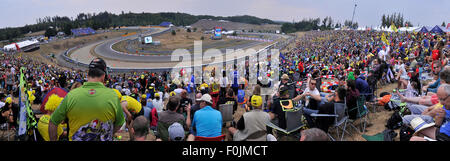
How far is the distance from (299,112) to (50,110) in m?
4.49

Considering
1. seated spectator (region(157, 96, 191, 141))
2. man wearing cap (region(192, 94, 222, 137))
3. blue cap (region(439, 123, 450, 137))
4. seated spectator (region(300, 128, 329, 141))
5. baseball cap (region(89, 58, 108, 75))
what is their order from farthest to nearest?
seated spectator (region(157, 96, 191, 141))
man wearing cap (region(192, 94, 222, 137))
blue cap (region(439, 123, 450, 137))
baseball cap (region(89, 58, 108, 75))
seated spectator (region(300, 128, 329, 141))

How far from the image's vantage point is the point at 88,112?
2.45m

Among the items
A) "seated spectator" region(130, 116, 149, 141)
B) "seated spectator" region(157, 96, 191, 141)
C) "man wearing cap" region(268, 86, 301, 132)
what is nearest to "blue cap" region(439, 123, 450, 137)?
"man wearing cap" region(268, 86, 301, 132)

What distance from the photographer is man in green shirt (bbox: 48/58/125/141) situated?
8.00 ft

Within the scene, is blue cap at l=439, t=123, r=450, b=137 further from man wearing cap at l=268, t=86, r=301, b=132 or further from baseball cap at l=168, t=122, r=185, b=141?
baseball cap at l=168, t=122, r=185, b=141

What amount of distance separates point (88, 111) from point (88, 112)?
15 millimetres

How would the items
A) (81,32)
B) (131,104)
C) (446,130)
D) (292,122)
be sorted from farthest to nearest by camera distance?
(81,32)
(292,122)
(131,104)
(446,130)

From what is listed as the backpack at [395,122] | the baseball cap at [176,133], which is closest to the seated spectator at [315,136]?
the baseball cap at [176,133]

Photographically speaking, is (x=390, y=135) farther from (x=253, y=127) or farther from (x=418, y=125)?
(x=253, y=127)

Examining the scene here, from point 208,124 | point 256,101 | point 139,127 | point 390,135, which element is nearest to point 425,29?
point 390,135
